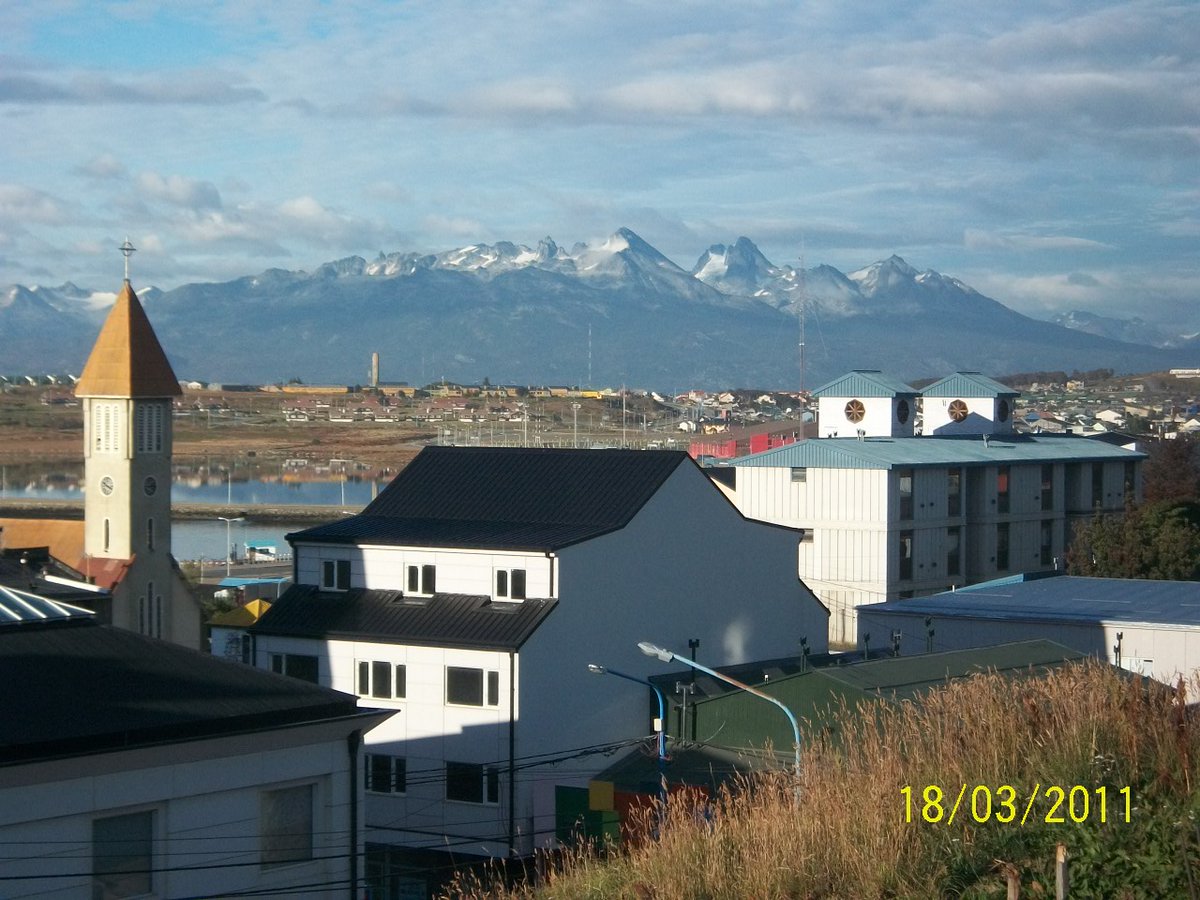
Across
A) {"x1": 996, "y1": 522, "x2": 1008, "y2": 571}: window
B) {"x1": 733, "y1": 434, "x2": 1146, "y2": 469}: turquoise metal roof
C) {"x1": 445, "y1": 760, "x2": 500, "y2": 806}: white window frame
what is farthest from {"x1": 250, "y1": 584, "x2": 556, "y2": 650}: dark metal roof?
{"x1": 996, "y1": 522, "x2": 1008, "y2": 571}: window

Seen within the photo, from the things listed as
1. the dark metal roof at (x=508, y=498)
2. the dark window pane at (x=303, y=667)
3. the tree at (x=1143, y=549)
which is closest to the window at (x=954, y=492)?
the tree at (x=1143, y=549)

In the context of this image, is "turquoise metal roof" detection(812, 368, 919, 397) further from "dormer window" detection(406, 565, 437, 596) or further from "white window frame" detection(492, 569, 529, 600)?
"white window frame" detection(492, 569, 529, 600)

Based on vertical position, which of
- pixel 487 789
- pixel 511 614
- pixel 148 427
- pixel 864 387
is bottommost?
pixel 487 789

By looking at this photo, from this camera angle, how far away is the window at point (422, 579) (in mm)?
23438

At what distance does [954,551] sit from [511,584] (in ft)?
72.3

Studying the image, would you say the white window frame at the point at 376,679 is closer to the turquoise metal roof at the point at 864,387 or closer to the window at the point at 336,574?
the window at the point at 336,574

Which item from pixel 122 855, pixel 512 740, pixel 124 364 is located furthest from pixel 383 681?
pixel 124 364

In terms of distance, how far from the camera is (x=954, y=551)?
41875 mm

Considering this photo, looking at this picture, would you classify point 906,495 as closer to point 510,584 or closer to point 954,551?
point 954,551

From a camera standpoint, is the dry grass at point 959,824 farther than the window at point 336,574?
No

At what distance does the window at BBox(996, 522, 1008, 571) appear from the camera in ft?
142

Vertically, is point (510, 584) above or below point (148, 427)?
below

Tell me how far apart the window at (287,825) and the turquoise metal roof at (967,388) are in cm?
3924

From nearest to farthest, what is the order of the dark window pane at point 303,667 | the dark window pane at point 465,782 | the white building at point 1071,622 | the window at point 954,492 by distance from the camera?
the dark window pane at point 465,782 → the dark window pane at point 303,667 → the white building at point 1071,622 → the window at point 954,492
